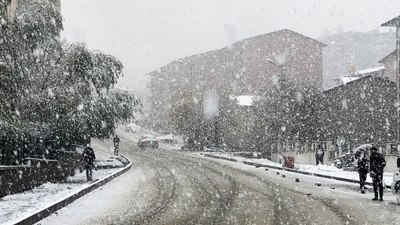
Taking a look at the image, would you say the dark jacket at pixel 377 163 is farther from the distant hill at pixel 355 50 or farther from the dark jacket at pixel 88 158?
the distant hill at pixel 355 50

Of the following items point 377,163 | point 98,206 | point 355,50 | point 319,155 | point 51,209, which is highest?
point 355,50

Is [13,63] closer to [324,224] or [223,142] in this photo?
[324,224]

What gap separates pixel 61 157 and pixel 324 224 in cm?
1506

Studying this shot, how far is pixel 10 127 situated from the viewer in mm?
13594

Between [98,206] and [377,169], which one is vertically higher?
[377,169]

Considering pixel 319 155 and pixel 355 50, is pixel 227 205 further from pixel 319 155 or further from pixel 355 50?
pixel 355 50

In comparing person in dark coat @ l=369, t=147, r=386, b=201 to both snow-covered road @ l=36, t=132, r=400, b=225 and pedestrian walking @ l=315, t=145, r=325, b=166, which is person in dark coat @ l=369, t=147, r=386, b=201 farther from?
pedestrian walking @ l=315, t=145, r=325, b=166

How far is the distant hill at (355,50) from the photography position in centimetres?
10712

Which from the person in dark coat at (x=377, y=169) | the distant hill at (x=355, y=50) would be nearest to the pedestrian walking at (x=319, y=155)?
the person in dark coat at (x=377, y=169)

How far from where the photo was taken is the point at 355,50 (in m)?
111

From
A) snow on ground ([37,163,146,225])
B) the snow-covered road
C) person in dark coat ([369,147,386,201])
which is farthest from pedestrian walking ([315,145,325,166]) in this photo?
person in dark coat ([369,147,386,201])

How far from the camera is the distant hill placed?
107125 millimetres

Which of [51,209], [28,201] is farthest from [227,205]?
[28,201]

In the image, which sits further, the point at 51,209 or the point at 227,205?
the point at 227,205
